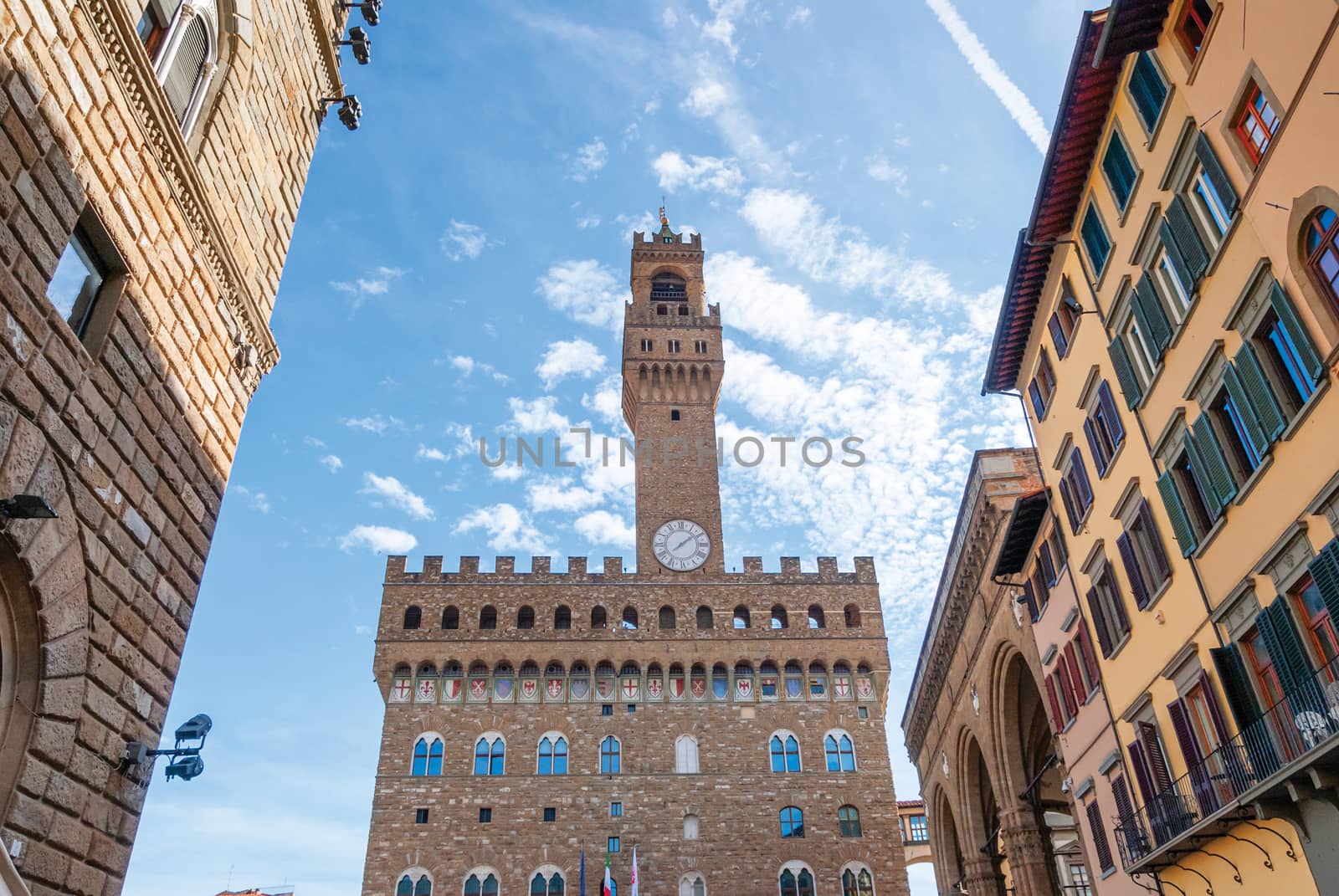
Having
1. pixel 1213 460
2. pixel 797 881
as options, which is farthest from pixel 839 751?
pixel 1213 460

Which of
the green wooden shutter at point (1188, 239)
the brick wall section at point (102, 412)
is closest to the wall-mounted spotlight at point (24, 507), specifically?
the brick wall section at point (102, 412)

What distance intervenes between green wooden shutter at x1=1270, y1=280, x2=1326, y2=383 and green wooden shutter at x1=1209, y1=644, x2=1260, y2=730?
12.3 feet

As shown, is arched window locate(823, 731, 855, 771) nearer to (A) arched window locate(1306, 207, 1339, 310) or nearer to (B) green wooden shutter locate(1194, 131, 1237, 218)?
(B) green wooden shutter locate(1194, 131, 1237, 218)

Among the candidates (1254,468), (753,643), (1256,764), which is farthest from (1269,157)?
(753,643)

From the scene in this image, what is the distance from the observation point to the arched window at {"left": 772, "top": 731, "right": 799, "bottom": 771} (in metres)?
33.5

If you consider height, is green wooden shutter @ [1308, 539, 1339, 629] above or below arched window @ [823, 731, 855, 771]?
below

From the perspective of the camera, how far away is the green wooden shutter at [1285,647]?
33.9ft

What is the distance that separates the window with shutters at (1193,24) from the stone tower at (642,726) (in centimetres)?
2626

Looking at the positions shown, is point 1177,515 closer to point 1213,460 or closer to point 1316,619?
point 1213,460

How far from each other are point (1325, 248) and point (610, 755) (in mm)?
28000

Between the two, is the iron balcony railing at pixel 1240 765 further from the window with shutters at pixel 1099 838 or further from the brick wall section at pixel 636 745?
the brick wall section at pixel 636 745

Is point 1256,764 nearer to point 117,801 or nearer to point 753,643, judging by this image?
point 117,801

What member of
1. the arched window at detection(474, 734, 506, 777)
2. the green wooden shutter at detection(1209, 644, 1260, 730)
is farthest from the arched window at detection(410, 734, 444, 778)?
the green wooden shutter at detection(1209, 644, 1260, 730)

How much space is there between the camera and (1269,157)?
10.4 meters
